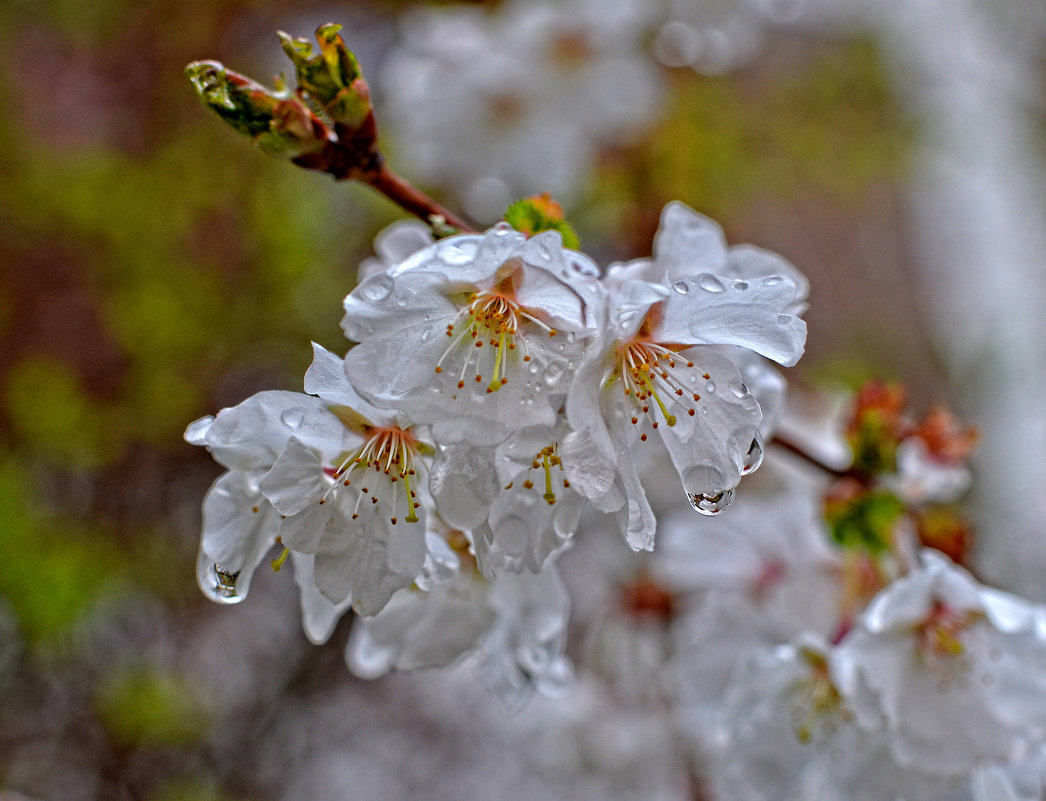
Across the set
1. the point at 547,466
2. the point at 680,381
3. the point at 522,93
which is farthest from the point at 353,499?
the point at 522,93

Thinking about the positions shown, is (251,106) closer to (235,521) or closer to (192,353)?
(235,521)

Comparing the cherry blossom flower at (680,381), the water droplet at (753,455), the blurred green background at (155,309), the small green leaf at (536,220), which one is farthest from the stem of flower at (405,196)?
the blurred green background at (155,309)

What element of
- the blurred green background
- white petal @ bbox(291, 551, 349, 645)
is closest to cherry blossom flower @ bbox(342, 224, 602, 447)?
white petal @ bbox(291, 551, 349, 645)

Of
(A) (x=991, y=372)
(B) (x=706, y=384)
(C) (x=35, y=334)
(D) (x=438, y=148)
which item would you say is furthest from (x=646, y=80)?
(C) (x=35, y=334)

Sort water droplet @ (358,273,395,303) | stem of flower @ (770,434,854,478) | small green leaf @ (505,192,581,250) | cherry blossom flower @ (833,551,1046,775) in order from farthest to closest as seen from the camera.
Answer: stem of flower @ (770,434,854,478)
cherry blossom flower @ (833,551,1046,775)
small green leaf @ (505,192,581,250)
water droplet @ (358,273,395,303)

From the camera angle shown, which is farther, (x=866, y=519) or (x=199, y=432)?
(x=866, y=519)

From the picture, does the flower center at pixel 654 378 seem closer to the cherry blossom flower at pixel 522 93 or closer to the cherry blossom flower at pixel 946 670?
the cherry blossom flower at pixel 946 670

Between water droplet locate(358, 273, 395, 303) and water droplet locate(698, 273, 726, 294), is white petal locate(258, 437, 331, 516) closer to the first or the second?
water droplet locate(358, 273, 395, 303)
